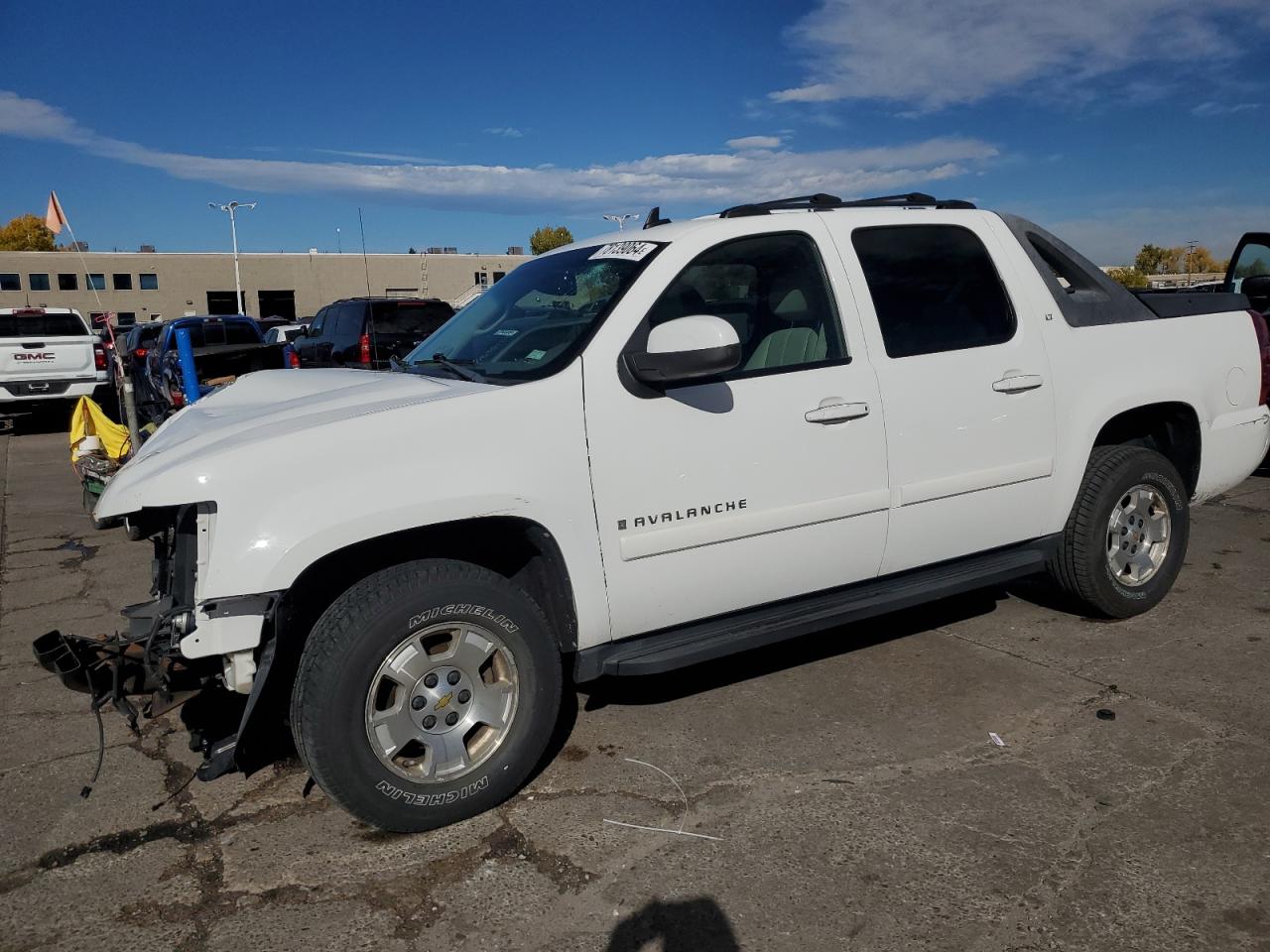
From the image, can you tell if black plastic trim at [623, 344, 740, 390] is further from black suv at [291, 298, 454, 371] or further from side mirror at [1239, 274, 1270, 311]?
black suv at [291, 298, 454, 371]

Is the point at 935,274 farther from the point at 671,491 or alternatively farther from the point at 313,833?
the point at 313,833

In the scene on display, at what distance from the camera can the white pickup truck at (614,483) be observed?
2.90 metres

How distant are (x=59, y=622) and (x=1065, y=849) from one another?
16.8ft

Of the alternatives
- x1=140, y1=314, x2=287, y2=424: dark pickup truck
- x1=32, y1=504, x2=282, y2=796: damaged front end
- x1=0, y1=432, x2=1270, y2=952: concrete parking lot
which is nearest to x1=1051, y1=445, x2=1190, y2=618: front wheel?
x1=0, y1=432, x2=1270, y2=952: concrete parking lot

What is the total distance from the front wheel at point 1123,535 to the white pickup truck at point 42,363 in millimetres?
14584

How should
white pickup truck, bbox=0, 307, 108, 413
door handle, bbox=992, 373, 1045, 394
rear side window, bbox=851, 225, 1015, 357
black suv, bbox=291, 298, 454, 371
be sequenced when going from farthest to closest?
white pickup truck, bbox=0, 307, 108, 413 → black suv, bbox=291, 298, 454, 371 → door handle, bbox=992, 373, 1045, 394 → rear side window, bbox=851, 225, 1015, 357

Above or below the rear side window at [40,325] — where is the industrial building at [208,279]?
above

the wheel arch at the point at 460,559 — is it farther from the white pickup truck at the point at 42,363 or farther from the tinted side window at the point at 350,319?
the white pickup truck at the point at 42,363

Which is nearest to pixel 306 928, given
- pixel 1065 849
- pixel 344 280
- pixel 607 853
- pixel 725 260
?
pixel 607 853

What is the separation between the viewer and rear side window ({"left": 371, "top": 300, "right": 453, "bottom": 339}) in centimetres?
1281

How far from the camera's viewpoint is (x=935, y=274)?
161 inches

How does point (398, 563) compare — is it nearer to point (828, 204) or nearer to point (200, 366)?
point (828, 204)

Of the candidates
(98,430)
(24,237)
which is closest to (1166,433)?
(98,430)

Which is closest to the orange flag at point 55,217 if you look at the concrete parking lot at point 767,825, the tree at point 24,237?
the concrete parking lot at point 767,825
